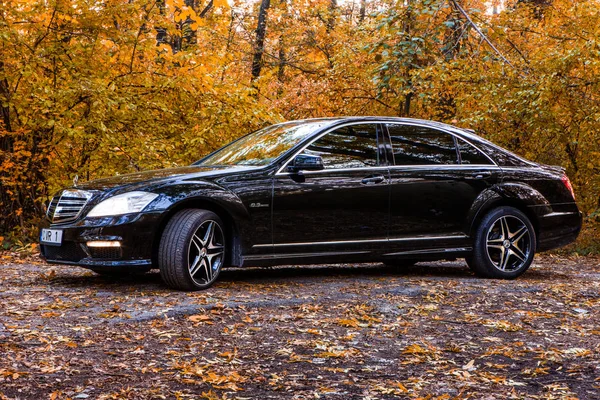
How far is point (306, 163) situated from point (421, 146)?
151 cm

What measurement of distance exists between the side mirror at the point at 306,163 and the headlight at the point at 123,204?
1.29 meters

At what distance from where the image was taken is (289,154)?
6773mm

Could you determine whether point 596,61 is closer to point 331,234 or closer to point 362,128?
point 362,128

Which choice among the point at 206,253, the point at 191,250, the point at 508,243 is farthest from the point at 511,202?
the point at 191,250

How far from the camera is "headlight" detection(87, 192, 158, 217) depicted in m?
6.02

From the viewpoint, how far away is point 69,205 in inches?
249

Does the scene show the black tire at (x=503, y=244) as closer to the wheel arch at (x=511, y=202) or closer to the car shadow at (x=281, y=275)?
the wheel arch at (x=511, y=202)

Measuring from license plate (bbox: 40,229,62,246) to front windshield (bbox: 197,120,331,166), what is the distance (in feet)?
5.50

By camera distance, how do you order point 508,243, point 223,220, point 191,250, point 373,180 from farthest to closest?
point 508,243 → point 373,180 → point 223,220 → point 191,250

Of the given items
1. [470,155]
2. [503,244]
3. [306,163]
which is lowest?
[503,244]

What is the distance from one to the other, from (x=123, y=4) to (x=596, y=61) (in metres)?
6.63

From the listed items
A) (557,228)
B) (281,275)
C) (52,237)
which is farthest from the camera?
(557,228)

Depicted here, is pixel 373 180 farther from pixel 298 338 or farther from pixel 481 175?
pixel 298 338

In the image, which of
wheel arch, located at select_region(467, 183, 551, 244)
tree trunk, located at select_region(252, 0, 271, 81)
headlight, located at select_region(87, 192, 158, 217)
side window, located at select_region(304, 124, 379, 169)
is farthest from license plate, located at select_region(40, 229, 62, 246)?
tree trunk, located at select_region(252, 0, 271, 81)
